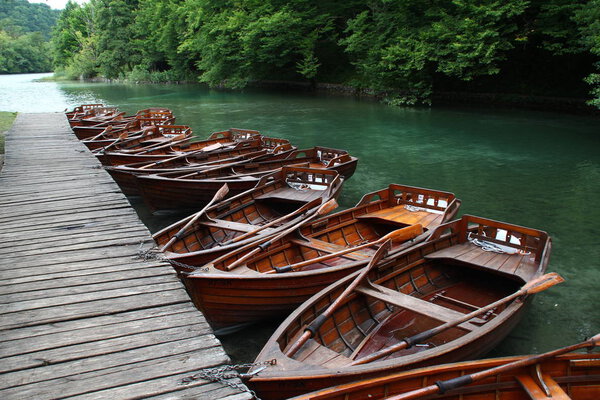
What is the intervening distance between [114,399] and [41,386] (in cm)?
57

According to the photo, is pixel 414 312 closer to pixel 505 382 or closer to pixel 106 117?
pixel 505 382

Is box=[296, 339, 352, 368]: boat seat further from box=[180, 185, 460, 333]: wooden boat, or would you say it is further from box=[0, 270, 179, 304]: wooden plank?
box=[0, 270, 179, 304]: wooden plank

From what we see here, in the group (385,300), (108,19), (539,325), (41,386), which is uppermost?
(108,19)

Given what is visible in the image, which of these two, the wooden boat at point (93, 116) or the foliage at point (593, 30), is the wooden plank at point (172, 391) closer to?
the wooden boat at point (93, 116)

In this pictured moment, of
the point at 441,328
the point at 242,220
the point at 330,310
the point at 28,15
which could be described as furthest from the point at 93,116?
the point at 28,15

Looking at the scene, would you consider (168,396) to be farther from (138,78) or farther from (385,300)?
(138,78)

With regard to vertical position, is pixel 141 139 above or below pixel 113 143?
below

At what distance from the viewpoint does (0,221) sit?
→ 20.5 ft

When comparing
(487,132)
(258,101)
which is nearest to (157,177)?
(487,132)

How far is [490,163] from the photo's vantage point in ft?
52.5

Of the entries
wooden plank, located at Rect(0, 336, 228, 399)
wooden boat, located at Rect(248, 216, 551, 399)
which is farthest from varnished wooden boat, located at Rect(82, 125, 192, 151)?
wooden plank, located at Rect(0, 336, 228, 399)

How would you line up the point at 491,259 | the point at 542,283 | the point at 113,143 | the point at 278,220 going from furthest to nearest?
the point at 113,143 → the point at 278,220 → the point at 491,259 → the point at 542,283

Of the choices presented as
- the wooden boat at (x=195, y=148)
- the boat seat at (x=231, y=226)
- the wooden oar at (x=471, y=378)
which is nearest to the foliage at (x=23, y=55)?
the wooden boat at (x=195, y=148)

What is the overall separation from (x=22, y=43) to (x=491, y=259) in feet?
410
